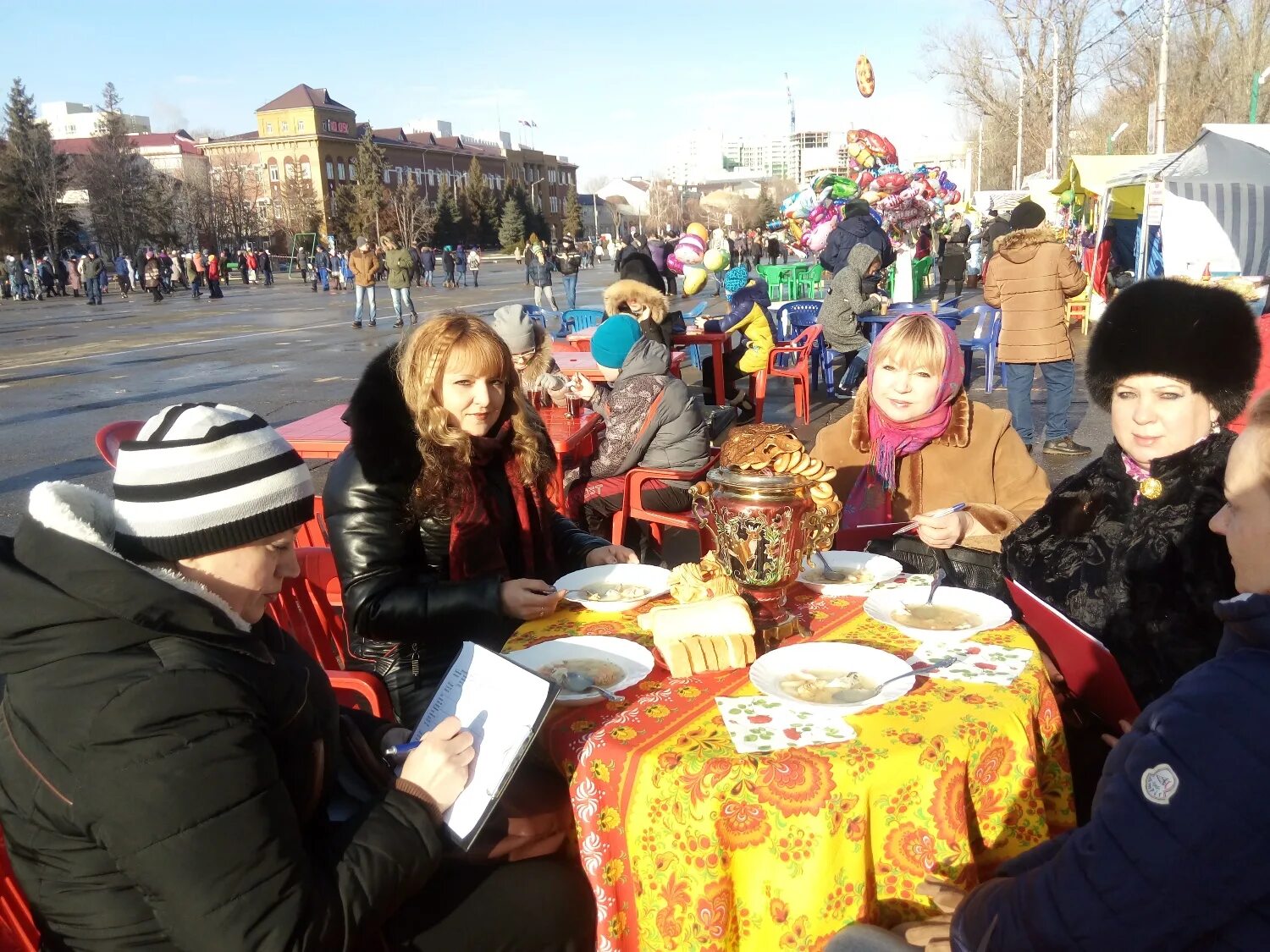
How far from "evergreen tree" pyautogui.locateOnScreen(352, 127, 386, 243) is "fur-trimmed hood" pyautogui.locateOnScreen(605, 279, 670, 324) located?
6659cm

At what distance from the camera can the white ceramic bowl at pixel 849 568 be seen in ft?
7.93

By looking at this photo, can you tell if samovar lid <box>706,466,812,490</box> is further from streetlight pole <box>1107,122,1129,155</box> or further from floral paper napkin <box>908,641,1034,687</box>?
streetlight pole <box>1107,122,1129,155</box>

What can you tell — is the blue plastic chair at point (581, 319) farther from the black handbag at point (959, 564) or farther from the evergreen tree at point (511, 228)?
the evergreen tree at point (511, 228)

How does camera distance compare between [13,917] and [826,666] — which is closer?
[13,917]

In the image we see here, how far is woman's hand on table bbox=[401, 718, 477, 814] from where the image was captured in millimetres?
1633

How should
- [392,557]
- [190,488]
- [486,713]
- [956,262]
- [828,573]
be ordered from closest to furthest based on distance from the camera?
[190,488] < [486,713] < [828,573] < [392,557] < [956,262]

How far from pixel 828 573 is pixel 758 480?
0.77 metres

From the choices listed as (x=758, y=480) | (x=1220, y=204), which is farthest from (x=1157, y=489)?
(x=1220, y=204)

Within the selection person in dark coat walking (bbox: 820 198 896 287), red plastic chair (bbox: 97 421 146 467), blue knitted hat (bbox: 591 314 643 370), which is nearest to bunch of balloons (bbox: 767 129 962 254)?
person in dark coat walking (bbox: 820 198 896 287)

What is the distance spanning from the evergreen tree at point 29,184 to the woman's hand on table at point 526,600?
56666 mm

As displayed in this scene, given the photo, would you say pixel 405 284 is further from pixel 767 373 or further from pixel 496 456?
pixel 496 456

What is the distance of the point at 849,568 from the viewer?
2576mm

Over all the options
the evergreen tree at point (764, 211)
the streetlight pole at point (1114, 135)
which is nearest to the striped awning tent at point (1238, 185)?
the streetlight pole at point (1114, 135)

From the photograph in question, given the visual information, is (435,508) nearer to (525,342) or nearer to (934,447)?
(934,447)
